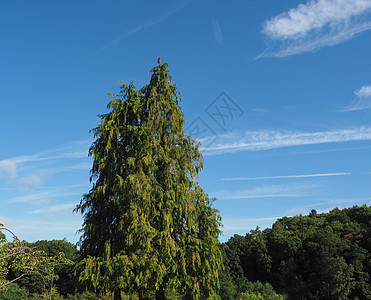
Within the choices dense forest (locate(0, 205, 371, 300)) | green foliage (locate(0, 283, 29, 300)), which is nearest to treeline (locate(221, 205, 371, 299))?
dense forest (locate(0, 205, 371, 300))

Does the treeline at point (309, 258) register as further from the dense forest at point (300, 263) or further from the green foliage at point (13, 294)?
the green foliage at point (13, 294)

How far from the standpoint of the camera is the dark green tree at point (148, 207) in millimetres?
13211

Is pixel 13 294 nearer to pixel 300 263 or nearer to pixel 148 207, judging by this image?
pixel 148 207

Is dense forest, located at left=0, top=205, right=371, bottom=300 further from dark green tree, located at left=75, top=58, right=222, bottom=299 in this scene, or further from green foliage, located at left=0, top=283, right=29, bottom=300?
dark green tree, located at left=75, top=58, right=222, bottom=299

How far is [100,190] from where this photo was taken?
14445 millimetres

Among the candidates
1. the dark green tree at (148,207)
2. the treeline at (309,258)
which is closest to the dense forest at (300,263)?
the treeline at (309,258)

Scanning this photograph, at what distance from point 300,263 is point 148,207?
3545 cm

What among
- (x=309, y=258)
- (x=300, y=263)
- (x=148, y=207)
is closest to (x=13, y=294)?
(x=148, y=207)

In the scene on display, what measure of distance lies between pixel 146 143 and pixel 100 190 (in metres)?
2.63

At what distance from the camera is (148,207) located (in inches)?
543

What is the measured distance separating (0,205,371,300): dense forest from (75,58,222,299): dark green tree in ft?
48.7

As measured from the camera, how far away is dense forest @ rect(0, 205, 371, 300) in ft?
118

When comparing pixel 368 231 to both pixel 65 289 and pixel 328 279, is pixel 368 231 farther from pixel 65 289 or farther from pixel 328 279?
pixel 65 289

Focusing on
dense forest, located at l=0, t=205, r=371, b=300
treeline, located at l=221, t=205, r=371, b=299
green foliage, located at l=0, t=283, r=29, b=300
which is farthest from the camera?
treeline, located at l=221, t=205, r=371, b=299
